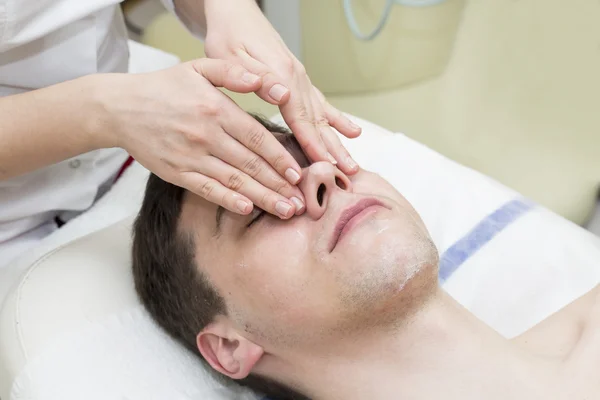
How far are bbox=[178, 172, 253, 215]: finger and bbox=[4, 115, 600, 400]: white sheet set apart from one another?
384mm

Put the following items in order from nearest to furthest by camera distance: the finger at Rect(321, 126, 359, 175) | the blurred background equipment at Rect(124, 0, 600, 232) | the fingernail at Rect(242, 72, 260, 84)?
the fingernail at Rect(242, 72, 260, 84), the finger at Rect(321, 126, 359, 175), the blurred background equipment at Rect(124, 0, 600, 232)

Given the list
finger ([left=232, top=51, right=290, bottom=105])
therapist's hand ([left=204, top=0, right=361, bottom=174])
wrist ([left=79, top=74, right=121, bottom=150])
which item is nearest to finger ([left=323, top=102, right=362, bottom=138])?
therapist's hand ([left=204, top=0, right=361, bottom=174])

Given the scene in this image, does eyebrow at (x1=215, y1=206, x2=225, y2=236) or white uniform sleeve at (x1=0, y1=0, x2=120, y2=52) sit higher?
white uniform sleeve at (x1=0, y1=0, x2=120, y2=52)

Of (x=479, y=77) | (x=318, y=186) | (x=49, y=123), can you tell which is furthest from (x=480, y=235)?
(x=49, y=123)

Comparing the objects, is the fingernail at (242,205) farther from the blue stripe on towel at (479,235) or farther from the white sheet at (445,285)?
the blue stripe on towel at (479,235)

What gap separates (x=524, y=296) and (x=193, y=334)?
2.23 feet

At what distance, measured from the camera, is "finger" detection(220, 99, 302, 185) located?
844 millimetres

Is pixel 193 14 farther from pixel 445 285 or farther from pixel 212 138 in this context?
pixel 445 285

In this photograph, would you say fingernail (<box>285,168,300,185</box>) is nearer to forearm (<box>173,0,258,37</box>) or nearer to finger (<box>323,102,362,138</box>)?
finger (<box>323,102,362,138</box>)

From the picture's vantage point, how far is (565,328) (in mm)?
1078

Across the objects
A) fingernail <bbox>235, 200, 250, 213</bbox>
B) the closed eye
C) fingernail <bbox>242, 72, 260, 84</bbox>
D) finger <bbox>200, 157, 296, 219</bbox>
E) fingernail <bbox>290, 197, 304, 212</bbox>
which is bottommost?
the closed eye

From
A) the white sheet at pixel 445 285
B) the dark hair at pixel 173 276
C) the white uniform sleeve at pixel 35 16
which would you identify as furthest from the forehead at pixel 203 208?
the white uniform sleeve at pixel 35 16

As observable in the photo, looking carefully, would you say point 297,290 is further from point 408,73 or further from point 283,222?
point 408,73

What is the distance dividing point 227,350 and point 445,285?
51 centimetres
